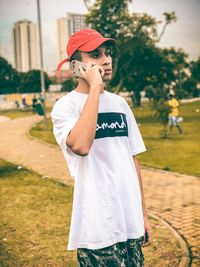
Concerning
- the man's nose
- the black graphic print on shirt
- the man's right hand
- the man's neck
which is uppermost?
the man's nose

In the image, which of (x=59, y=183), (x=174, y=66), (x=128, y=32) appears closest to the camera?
(x=59, y=183)

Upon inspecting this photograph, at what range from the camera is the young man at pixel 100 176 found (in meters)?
2.31

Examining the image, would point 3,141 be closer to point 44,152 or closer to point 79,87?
point 44,152

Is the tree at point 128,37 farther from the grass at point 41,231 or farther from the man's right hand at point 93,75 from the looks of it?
the man's right hand at point 93,75

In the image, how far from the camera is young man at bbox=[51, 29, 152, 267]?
2312mm

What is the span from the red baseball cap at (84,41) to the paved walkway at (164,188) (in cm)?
335

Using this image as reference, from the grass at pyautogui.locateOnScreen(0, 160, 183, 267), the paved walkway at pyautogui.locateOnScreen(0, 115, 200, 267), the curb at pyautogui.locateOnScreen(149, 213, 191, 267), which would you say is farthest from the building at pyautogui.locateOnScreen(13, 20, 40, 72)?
the curb at pyautogui.locateOnScreen(149, 213, 191, 267)

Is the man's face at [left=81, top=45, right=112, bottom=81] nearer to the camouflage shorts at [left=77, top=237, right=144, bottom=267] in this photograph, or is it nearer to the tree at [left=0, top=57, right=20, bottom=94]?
the camouflage shorts at [left=77, top=237, right=144, bottom=267]

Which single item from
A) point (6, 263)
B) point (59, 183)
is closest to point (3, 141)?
point (59, 183)

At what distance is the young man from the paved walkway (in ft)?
8.96

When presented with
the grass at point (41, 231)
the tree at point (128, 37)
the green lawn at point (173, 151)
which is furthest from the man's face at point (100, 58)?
the tree at point (128, 37)

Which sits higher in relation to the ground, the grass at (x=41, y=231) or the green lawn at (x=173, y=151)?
the grass at (x=41, y=231)

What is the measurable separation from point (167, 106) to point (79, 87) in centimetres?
1469

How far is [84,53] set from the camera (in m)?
2.43
